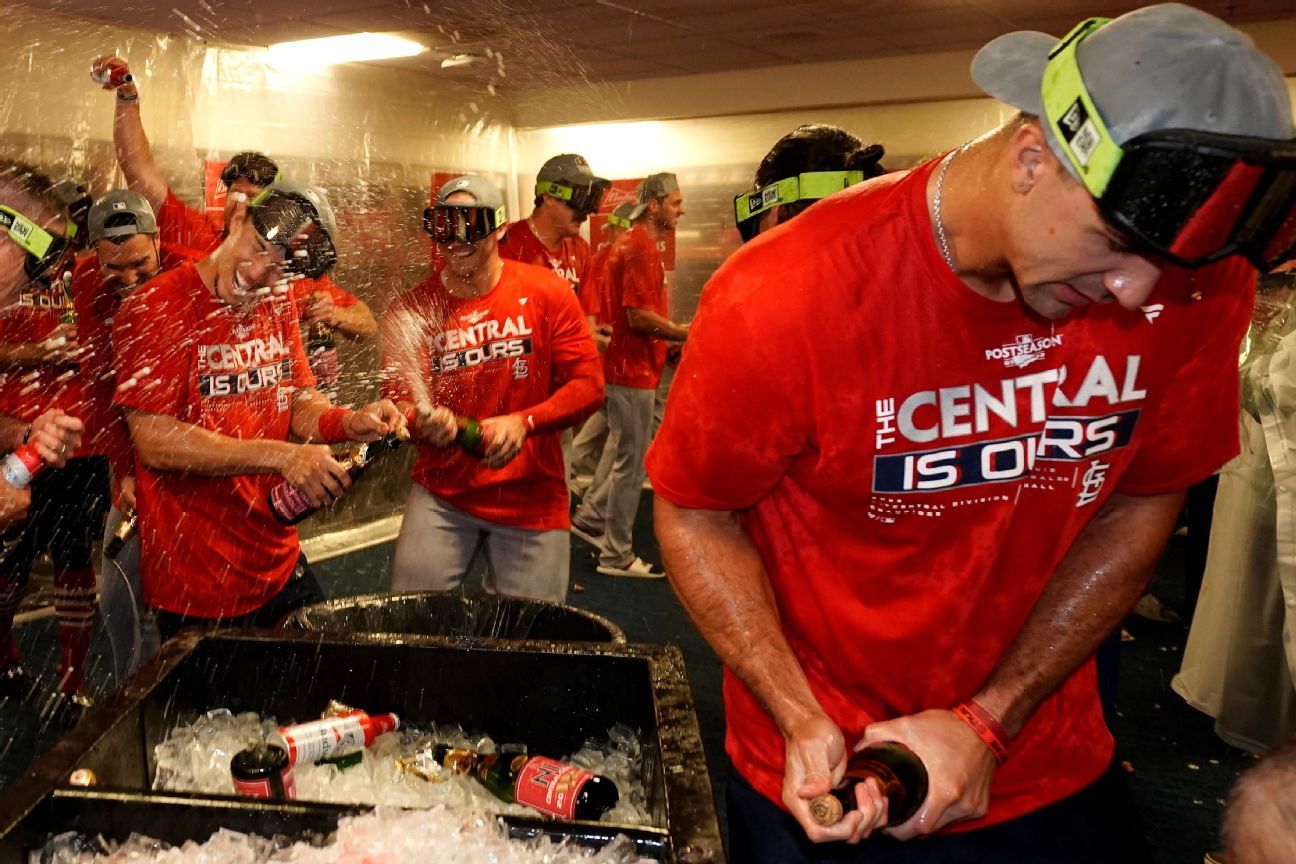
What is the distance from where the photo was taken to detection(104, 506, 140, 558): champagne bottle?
2945 millimetres

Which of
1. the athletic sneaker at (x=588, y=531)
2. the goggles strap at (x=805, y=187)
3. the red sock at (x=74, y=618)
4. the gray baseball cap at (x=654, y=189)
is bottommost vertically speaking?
the athletic sneaker at (x=588, y=531)

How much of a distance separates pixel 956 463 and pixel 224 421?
6.63ft

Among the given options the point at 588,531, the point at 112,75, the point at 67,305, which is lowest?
the point at 588,531

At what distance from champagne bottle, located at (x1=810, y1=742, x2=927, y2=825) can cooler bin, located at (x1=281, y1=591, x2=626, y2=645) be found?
0.93 meters

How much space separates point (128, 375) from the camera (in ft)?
8.52

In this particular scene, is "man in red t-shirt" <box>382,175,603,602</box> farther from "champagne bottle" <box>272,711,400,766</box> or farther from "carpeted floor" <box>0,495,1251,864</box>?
"champagne bottle" <box>272,711,400,766</box>

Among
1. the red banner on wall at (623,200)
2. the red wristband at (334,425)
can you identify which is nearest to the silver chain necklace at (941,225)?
the red wristband at (334,425)

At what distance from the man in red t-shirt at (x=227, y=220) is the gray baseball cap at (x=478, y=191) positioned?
1.51 feet

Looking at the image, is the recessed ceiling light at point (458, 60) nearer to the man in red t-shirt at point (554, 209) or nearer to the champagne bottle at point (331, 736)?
the man in red t-shirt at point (554, 209)

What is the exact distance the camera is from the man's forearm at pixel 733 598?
4.89 feet

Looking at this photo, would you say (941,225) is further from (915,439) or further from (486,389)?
(486,389)

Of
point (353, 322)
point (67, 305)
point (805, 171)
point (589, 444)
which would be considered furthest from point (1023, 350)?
point (589, 444)

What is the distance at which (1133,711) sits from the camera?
4043 mm

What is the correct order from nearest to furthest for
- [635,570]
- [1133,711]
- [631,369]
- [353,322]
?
[353,322], [1133,711], [635,570], [631,369]
